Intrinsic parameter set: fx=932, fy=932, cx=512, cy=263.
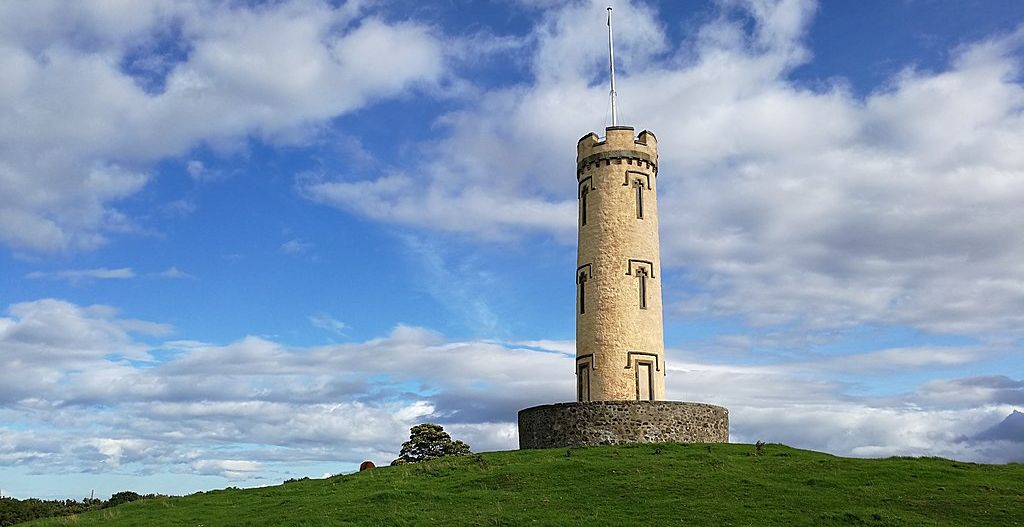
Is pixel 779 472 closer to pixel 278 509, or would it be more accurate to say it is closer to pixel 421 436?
pixel 278 509

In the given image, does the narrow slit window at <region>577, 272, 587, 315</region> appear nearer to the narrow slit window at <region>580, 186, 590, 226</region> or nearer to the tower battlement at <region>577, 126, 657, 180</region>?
the narrow slit window at <region>580, 186, 590, 226</region>

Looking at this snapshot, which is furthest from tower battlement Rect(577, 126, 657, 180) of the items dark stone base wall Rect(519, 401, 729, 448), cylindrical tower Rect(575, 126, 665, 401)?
dark stone base wall Rect(519, 401, 729, 448)

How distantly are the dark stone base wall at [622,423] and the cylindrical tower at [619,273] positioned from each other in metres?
3.84

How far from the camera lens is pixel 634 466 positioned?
35875mm

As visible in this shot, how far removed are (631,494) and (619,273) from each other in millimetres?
19199

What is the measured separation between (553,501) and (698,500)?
4.76 meters

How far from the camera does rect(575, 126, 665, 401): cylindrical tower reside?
1905 inches

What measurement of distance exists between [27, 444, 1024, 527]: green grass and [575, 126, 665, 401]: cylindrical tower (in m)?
8.07

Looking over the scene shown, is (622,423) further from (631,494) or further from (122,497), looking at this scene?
(122,497)

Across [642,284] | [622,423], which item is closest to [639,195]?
[642,284]

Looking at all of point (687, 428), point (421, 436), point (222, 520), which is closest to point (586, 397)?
point (687, 428)

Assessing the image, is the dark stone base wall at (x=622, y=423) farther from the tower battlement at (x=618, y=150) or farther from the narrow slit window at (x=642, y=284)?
the tower battlement at (x=618, y=150)

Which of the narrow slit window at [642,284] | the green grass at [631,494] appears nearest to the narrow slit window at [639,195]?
the narrow slit window at [642,284]

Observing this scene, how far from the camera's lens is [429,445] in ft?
183
